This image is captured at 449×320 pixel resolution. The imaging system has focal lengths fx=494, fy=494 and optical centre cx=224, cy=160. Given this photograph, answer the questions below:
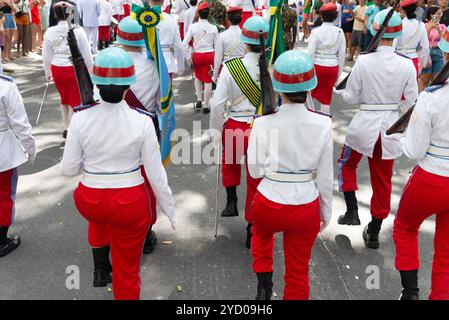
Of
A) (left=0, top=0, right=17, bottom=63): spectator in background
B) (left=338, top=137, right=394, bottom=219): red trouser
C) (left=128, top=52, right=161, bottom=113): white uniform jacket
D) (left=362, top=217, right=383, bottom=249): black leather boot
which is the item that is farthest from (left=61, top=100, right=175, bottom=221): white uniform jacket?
(left=0, top=0, right=17, bottom=63): spectator in background

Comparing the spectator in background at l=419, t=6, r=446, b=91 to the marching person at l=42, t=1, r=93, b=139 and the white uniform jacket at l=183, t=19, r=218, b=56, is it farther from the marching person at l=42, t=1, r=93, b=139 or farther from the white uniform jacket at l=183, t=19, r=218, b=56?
the marching person at l=42, t=1, r=93, b=139

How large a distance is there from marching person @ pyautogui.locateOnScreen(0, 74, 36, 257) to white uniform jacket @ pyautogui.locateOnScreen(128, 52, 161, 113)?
1.04m

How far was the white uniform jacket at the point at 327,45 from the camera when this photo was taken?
7457 mm

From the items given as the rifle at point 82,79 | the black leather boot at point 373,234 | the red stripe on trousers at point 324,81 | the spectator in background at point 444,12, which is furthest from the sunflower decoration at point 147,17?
the spectator in background at point 444,12

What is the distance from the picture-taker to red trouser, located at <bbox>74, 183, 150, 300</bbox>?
133 inches

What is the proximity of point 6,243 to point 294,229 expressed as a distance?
295 centimetres

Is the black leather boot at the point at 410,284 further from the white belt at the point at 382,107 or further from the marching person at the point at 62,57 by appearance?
the marching person at the point at 62,57

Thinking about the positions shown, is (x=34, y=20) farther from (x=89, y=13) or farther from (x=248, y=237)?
(x=248, y=237)

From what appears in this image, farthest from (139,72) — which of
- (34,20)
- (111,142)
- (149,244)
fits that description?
(34,20)

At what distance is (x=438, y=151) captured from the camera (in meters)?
3.55

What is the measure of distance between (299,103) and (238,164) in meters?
1.78

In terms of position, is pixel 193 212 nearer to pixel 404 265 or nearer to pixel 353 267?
pixel 353 267

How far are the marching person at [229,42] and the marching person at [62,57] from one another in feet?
6.19
